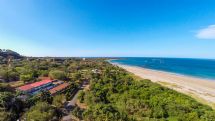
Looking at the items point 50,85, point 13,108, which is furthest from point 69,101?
point 50,85

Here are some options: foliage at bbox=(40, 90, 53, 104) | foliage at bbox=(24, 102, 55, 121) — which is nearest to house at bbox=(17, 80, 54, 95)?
foliage at bbox=(40, 90, 53, 104)

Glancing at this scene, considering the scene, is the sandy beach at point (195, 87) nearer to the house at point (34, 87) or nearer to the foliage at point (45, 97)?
the foliage at point (45, 97)

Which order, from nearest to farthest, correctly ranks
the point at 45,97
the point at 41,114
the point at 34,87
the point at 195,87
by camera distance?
1. the point at 41,114
2. the point at 45,97
3. the point at 34,87
4. the point at 195,87

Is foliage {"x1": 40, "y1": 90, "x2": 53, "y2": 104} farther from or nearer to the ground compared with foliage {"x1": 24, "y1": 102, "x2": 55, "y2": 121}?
nearer to the ground

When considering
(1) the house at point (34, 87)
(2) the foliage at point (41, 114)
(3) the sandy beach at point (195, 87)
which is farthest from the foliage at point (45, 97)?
(3) the sandy beach at point (195, 87)

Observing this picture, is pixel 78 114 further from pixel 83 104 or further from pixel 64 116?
pixel 83 104

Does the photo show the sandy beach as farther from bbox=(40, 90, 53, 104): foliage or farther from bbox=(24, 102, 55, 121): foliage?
bbox=(40, 90, 53, 104): foliage

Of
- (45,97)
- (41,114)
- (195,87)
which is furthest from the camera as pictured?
(195,87)

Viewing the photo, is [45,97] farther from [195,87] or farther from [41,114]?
[195,87]

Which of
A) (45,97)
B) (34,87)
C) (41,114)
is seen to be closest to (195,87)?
(45,97)

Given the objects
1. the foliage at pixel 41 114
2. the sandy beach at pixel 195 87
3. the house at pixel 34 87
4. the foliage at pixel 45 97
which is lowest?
the sandy beach at pixel 195 87

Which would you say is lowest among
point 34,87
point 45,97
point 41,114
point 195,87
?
point 195,87
